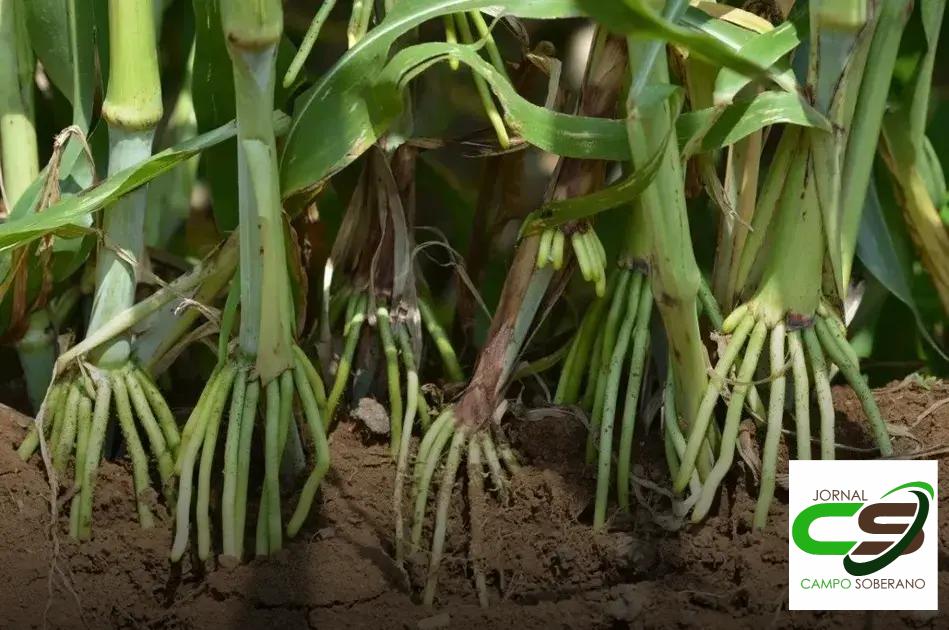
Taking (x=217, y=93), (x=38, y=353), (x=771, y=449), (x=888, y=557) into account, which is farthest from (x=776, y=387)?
(x=38, y=353)

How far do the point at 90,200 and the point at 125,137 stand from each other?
8 cm

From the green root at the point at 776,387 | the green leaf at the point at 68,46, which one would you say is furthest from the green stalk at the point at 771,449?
the green leaf at the point at 68,46

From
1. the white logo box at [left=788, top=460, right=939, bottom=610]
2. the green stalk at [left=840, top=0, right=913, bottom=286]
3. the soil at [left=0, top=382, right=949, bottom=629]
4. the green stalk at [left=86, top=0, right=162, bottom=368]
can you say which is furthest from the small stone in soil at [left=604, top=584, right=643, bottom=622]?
the green stalk at [left=86, top=0, right=162, bottom=368]

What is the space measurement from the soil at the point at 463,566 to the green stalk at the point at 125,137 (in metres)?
0.14

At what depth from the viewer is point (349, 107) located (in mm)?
855

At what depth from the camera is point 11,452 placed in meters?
0.92

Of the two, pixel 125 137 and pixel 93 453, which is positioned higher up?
pixel 125 137

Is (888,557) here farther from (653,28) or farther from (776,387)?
(653,28)

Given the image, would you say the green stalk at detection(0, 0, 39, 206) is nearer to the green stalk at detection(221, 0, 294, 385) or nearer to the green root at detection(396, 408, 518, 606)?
the green stalk at detection(221, 0, 294, 385)

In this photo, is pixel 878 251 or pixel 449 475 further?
pixel 878 251

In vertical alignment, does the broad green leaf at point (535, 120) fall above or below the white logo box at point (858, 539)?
above

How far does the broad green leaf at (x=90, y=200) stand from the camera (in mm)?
817

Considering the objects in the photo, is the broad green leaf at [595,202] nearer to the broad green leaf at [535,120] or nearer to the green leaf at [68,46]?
the broad green leaf at [535,120]

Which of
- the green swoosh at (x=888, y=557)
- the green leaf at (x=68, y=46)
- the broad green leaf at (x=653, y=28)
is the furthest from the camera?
the green leaf at (x=68, y=46)
